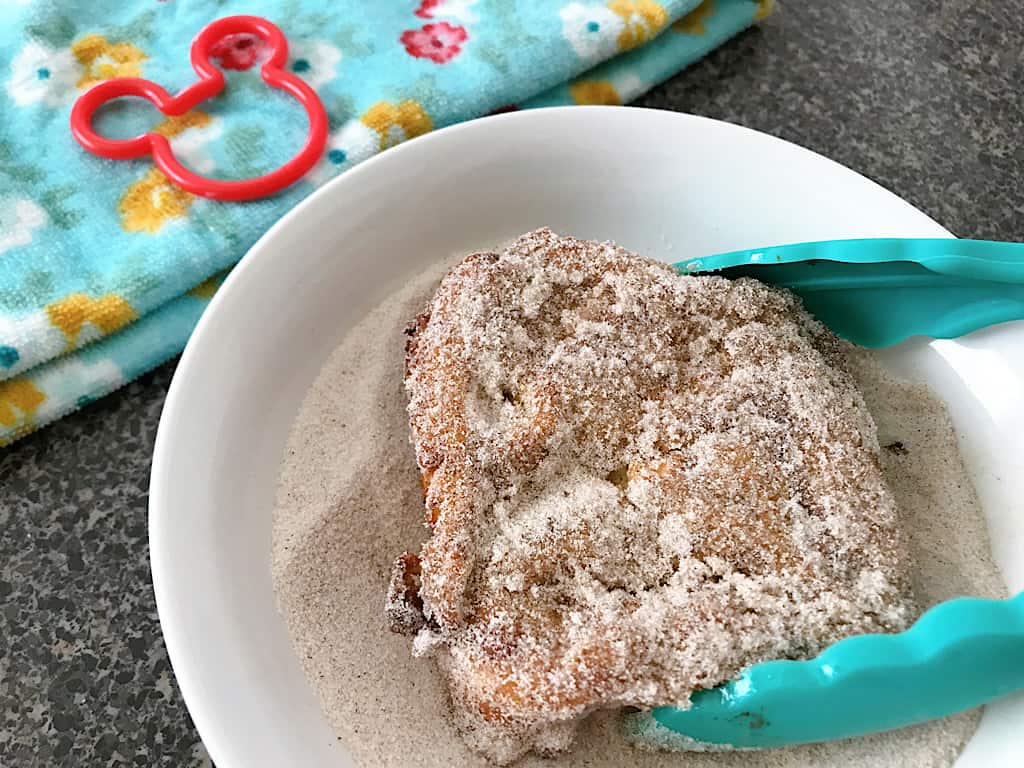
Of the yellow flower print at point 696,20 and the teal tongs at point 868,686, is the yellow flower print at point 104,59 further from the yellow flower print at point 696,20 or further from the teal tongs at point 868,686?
the teal tongs at point 868,686

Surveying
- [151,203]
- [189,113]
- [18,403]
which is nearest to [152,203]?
[151,203]

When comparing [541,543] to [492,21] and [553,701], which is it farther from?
[492,21]

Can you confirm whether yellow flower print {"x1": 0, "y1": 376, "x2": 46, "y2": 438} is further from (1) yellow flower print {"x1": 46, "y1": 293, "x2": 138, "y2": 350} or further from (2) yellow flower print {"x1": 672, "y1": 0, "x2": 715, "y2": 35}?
(2) yellow flower print {"x1": 672, "y1": 0, "x2": 715, "y2": 35}

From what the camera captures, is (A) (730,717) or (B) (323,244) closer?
(A) (730,717)

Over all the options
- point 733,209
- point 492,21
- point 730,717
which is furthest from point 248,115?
point 730,717

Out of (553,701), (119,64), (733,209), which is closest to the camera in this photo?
(553,701)

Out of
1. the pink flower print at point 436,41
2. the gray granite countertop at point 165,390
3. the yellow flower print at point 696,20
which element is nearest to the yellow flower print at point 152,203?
the gray granite countertop at point 165,390
